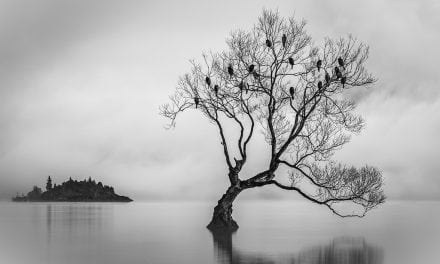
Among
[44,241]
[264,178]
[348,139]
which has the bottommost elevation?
[44,241]

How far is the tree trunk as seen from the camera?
122 feet

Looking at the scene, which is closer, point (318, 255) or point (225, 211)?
point (318, 255)

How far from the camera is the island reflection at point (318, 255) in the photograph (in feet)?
76.7

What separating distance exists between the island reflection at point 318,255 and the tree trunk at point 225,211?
506 cm

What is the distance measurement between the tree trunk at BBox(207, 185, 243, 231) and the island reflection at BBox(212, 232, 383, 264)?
5056mm

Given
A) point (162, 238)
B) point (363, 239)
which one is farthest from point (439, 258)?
point (162, 238)

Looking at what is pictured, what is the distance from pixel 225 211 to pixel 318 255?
12.6m

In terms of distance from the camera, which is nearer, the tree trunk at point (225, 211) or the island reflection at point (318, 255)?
the island reflection at point (318, 255)

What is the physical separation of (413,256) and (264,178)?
12.4 m

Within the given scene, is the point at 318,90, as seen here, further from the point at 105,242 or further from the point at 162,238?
the point at 105,242

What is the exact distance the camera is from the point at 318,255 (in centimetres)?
2580

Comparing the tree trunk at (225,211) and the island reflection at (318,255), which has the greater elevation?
the tree trunk at (225,211)

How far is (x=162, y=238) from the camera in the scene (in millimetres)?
35812

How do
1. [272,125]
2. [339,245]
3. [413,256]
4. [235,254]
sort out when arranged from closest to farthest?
[235,254], [413,256], [339,245], [272,125]
